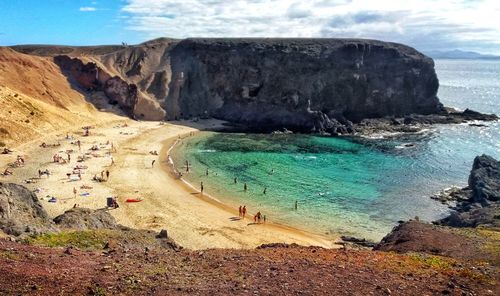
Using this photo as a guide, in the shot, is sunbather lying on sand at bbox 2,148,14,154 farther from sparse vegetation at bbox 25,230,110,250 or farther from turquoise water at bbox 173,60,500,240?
sparse vegetation at bbox 25,230,110,250

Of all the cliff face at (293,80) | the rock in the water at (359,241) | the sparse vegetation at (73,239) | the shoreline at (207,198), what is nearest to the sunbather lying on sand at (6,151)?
the shoreline at (207,198)

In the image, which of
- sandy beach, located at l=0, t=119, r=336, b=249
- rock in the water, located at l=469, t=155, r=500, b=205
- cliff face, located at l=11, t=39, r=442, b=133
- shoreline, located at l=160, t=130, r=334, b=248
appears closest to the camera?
sandy beach, located at l=0, t=119, r=336, b=249

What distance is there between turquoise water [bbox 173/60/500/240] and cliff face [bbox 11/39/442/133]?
10438 mm

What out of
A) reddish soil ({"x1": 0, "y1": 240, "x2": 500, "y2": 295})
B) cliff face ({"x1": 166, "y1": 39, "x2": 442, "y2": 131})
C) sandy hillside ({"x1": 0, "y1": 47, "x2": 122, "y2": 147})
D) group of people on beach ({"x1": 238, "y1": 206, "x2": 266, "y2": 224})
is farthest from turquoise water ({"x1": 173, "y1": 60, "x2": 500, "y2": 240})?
sandy hillside ({"x1": 0, "y1": 47, "x2": 122, "y2": 147})

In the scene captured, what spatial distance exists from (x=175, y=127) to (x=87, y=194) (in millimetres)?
35203

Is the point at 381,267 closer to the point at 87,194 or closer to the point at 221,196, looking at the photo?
the point at 221,196

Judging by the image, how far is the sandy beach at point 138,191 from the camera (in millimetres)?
33281

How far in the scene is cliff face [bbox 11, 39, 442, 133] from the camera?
81750 millimetres

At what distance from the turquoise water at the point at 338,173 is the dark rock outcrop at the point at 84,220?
15.9 m

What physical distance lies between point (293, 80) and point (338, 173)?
36644mm

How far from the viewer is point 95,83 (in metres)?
79.9

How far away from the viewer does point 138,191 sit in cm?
4203

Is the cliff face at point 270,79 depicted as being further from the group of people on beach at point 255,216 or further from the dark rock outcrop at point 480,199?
the group of people on beach at point 255,216

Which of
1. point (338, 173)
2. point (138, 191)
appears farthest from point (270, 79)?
point (138, 191)
